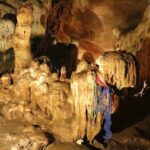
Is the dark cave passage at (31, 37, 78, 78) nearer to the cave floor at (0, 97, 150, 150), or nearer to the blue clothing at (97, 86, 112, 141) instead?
the cave floor at (0, 97, 150, 150)

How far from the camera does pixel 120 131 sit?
809 centimetres

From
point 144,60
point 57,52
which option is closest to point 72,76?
point 144,60

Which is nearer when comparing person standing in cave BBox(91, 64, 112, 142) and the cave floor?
person standing in cave BBox(91, 64, 112, 142)

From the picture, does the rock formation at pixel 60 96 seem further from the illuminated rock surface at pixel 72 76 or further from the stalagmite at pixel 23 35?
the stalagmite at pixel 23 35

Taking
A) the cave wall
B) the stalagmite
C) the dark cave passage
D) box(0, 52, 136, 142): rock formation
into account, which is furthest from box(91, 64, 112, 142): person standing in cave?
the dark cave passage

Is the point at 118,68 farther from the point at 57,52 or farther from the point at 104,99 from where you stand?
the point at 57,52

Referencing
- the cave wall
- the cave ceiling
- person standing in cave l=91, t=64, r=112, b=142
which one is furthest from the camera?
the cave ceiling

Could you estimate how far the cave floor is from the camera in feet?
24.3

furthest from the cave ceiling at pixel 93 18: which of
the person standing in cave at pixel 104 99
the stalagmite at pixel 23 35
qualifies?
the person standing in cave at pixel 104 99

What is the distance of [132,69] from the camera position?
7.09m

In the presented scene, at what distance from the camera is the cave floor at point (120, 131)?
7.39 m

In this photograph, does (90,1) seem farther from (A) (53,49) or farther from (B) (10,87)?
(B) (10,87)

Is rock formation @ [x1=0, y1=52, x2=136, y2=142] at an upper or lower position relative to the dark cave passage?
lower

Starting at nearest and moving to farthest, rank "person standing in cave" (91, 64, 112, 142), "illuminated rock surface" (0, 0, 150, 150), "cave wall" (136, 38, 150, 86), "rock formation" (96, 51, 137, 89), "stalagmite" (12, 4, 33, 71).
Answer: "rock formation" (96, 51, 137, 89), "person standing in cave" (91, 64, 112, 142), "illuminated rock surface" (0, 0, 150, 150), "stalagmite" (12, 4, 33, 71), "cave wall" (136, 38, 150, 86)
